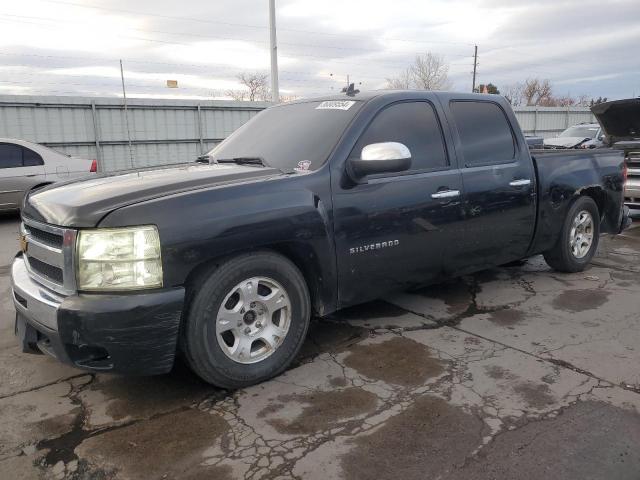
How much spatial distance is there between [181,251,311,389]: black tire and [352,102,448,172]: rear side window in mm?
1167

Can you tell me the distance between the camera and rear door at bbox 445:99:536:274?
442 centimetres

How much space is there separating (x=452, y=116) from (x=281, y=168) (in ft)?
5.33

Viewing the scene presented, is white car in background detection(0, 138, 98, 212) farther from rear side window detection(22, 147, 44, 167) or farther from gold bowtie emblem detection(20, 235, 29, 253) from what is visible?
gold bowtie emblem detection(20, 235, 29, 253)

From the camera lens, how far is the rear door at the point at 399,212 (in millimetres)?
3648

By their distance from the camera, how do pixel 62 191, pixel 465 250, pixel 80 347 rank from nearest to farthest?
1. pixel 80 347
2. pixel 62 191
3. pixel 465 250

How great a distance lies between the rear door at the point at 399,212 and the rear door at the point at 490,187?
0.20 meters

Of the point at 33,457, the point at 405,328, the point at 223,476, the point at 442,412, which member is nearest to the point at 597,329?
the point at 405,328

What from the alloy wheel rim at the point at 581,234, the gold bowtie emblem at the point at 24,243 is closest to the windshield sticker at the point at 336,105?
the gold bowtie emblem at the point at 24,243

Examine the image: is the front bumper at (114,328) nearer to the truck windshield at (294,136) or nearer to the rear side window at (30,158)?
the truck windshield at (294,136)

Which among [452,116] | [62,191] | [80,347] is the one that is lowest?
[80,347]

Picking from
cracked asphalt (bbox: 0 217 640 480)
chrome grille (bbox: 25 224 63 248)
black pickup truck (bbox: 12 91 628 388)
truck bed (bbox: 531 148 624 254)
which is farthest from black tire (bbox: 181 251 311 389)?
truck bed (bbox: 531 148 624 254)

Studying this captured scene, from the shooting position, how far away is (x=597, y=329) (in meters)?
4.19

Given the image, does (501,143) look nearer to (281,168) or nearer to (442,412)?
(281,168)

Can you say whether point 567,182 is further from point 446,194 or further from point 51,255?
point 51,255
